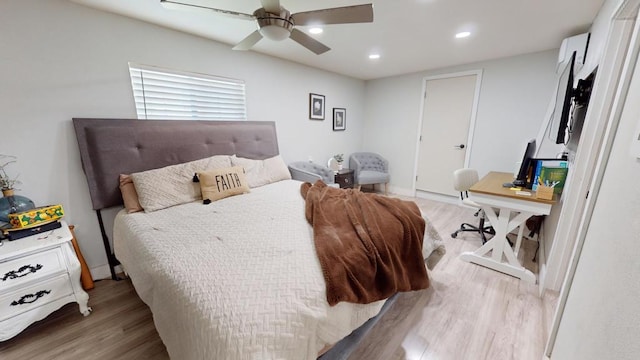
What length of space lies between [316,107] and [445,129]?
2.27 m

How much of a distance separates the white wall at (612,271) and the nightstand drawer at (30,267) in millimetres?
2759

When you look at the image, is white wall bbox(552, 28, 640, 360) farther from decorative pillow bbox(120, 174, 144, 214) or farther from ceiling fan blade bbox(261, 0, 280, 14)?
decorative pillow bbox(120, 174, 144, 214)

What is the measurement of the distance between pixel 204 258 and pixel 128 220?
1077 millimetres

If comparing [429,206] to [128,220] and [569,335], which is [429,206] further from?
[128,220]

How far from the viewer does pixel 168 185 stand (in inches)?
82.5

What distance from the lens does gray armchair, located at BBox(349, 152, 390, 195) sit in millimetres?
4445

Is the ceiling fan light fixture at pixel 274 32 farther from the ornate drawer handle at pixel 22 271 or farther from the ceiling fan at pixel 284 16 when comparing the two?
the ornate drawer handle at pixel 22 271

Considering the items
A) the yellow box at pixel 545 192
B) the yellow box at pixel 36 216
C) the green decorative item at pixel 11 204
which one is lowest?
the yellow box at pixel 36 216

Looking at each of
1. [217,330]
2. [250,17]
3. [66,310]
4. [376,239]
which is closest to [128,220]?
[66,310]

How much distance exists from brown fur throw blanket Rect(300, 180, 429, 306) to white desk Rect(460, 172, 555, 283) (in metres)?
0.90

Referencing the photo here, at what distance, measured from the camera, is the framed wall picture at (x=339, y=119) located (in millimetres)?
4383

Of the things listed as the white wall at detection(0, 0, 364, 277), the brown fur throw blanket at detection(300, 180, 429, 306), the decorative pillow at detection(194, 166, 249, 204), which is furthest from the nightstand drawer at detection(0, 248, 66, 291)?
the brown fur throw blanket at detection(300, 180, 429, 306)

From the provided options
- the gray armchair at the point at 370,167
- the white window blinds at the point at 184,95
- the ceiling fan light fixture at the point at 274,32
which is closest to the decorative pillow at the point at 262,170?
the white window blinds at the point at 184,95

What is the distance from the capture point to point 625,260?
710 millimetres
